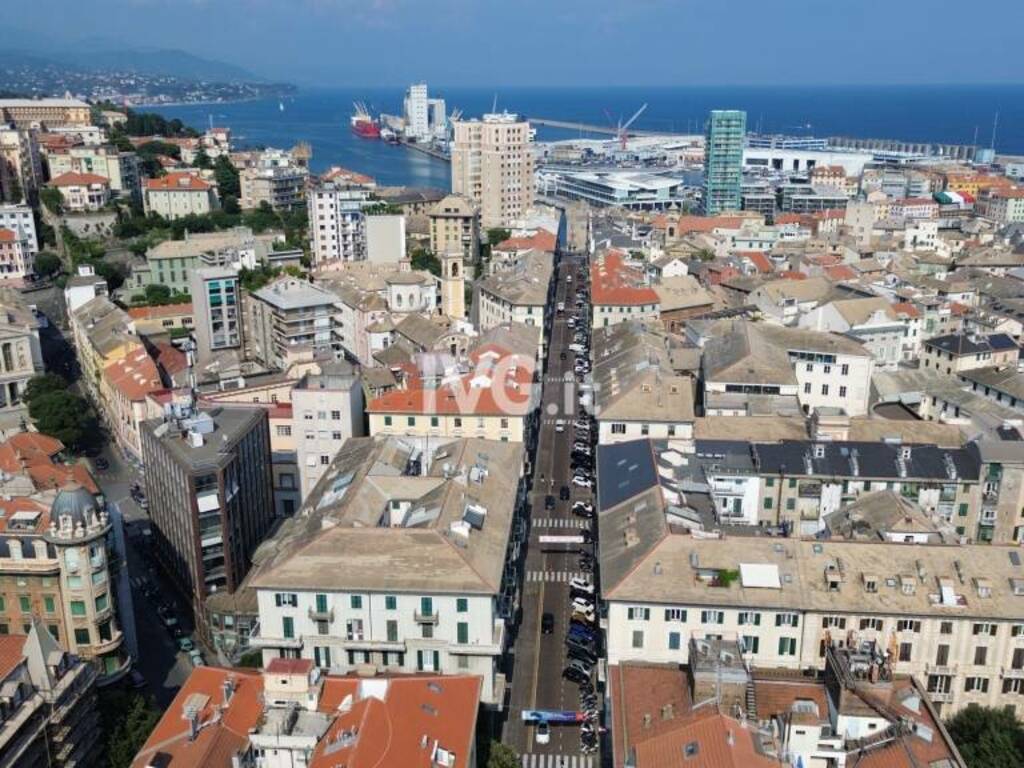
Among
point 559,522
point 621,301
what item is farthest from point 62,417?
point 621,301

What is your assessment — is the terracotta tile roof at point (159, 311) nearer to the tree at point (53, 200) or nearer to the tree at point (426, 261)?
the tree at point (426, 261)

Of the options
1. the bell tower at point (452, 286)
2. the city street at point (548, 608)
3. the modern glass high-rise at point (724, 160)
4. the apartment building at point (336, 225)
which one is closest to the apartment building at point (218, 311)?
the bell tower at point (452, 286)

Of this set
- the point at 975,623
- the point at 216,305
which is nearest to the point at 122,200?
the point at 216,305

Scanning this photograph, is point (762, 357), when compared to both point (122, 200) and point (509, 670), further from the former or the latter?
point (122, 200)

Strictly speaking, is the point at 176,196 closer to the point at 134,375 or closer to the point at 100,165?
the point at 100,165

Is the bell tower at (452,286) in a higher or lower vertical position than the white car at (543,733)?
higher

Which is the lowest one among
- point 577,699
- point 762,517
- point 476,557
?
point 577,699

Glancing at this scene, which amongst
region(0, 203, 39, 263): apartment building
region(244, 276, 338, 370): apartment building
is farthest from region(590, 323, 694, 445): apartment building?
region(0, 203, 39, 263): apartment building
